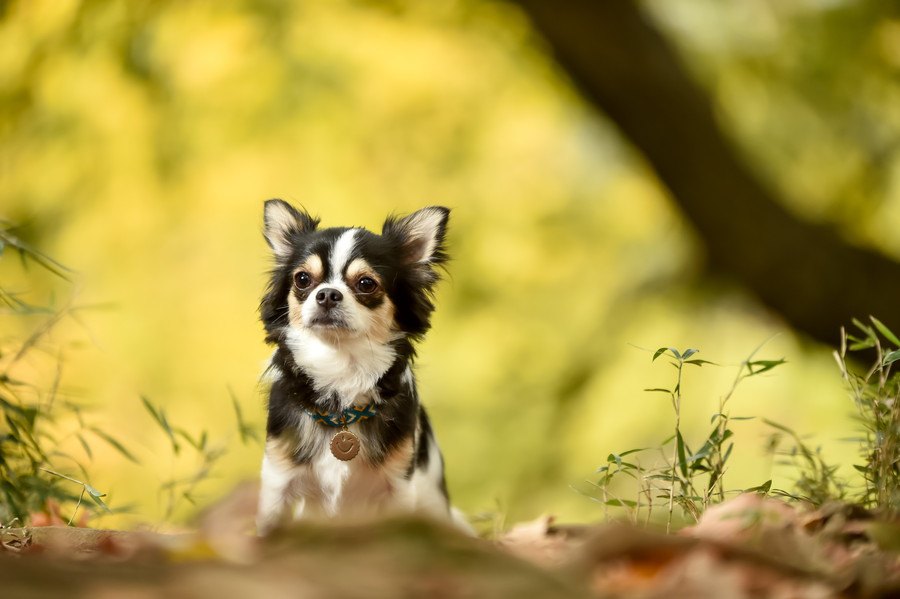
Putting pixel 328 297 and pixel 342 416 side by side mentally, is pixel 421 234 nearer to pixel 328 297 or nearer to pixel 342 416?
pixel 328 297

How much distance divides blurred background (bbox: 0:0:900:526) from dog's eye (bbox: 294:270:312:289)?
2.95 m

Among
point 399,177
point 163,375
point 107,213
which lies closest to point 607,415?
point 399,177

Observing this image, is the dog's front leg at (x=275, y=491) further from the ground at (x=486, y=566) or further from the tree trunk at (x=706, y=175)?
the tree trunk at (x=706, y=175)

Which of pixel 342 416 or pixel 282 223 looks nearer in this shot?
pixel 342 416

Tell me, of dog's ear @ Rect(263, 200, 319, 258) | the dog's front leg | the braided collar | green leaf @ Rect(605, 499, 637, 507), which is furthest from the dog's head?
green leaf @ Rect(605, 499, 637, 507)

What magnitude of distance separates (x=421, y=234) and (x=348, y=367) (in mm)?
510

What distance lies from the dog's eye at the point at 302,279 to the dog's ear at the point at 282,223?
24 centimetres

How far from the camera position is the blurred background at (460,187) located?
19.9 feet

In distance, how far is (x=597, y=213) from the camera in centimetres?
687

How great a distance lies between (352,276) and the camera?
284cm

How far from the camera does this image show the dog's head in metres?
2.80

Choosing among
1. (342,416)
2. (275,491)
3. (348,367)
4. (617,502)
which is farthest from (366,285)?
(617,502)

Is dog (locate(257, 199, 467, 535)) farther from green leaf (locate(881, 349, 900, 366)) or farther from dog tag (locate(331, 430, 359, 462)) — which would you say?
green leaf (locate(881, 349, 900, 366))

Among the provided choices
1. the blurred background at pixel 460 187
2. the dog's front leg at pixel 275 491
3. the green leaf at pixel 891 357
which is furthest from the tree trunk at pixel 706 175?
the green leaf at pixel 891 357
